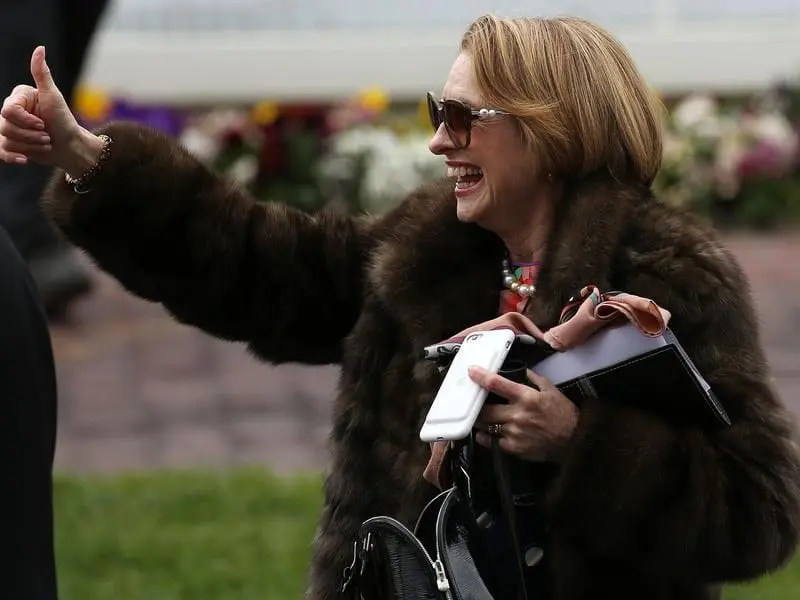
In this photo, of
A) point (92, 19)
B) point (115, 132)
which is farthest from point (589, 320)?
point (92, 19)

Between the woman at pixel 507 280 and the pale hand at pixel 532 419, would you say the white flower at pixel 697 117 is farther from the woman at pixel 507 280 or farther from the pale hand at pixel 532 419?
the pale hand at pixel 532 419

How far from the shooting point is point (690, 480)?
249 centimetres

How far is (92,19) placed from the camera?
708 centimetres

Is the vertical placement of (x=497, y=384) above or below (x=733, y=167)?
above

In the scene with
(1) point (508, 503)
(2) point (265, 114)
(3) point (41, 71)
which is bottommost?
(2) point (265, 114)

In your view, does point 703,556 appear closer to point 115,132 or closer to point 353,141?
point 115,132

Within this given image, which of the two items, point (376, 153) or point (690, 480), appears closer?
point (690, 480)

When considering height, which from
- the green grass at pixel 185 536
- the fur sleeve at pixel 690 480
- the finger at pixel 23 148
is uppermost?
the finger at pixel 23 148

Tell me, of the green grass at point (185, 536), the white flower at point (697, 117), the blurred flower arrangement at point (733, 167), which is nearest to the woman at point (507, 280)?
the green grass at point (185, 536)

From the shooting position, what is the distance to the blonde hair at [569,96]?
2.67 m

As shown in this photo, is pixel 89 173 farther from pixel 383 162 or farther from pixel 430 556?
pixel 383 162

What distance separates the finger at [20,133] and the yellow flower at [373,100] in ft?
22.8

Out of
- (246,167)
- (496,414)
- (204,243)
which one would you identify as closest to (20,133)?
(204,243)

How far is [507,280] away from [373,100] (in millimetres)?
7069
